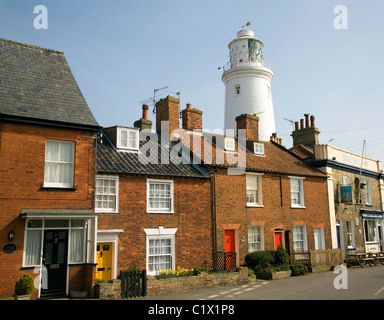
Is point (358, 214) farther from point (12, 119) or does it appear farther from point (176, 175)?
point (12, 119)

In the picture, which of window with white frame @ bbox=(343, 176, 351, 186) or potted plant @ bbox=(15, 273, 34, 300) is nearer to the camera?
potted plant @ bbox=(15, 273, 34, 300)

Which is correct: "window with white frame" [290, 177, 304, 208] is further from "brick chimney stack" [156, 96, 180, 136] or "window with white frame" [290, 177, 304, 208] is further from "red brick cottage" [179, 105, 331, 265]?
"brick chimney stack" [156, 96, 180, 136]

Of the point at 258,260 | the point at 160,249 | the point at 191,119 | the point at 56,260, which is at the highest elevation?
the point at 191,119

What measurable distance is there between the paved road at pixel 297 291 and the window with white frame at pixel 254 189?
506 centimetres

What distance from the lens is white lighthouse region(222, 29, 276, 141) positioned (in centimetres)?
3947

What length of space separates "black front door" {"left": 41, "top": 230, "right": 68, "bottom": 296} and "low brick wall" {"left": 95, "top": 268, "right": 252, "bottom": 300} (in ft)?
5.02

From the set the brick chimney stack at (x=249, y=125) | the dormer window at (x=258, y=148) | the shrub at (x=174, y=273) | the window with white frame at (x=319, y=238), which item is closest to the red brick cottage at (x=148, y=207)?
the shrub at (x=174, y=273)

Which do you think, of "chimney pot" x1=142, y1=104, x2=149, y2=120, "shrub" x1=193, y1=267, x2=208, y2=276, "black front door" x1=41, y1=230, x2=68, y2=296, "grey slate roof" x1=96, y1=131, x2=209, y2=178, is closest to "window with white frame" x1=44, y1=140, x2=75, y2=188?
"grey slate roof" x1=96, y1=131, x2=209, y2=178

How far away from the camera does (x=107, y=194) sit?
17.4 meters

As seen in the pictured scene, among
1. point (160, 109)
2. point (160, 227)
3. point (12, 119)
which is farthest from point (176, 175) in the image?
point (12, 119)

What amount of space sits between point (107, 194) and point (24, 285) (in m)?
5.51

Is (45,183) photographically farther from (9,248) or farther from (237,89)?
(237,89)

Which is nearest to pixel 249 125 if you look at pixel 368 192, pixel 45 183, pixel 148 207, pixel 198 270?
pixel 148 207

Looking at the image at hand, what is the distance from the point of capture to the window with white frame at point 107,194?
1717cm
